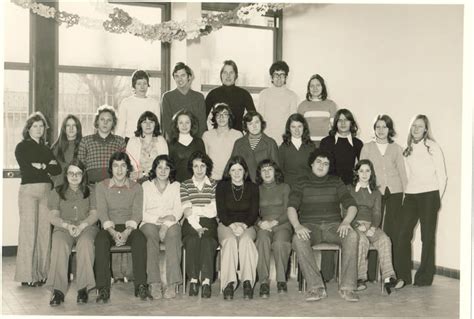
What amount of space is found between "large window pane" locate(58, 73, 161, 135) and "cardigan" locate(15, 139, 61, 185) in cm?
184

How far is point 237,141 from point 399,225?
1.57 m

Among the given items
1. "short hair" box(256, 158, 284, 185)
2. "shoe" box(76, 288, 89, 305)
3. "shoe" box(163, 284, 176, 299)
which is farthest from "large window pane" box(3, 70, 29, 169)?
"short hair" box(256, 158, 284, 185)

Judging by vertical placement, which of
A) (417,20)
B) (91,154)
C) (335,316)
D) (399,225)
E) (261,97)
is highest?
(417,20)

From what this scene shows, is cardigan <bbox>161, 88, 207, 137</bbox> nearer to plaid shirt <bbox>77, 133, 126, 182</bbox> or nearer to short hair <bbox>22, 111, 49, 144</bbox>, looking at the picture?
plaid shirt <bbox>77, 133, 126, 182</bbox>

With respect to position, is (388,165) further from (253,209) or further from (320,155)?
(253,209)

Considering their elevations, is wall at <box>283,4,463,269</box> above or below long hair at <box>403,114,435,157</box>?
above

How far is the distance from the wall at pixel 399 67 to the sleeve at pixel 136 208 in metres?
2.75

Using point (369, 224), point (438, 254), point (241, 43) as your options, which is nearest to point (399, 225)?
point (369, 224)

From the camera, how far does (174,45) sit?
7.16 m

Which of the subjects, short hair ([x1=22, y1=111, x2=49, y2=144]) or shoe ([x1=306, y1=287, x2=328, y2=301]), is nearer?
shoe ([x1=306, y1=287, x2=328, y2=301])

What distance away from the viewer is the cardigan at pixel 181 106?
213 inches

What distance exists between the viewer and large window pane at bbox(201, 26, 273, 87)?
7.35 m

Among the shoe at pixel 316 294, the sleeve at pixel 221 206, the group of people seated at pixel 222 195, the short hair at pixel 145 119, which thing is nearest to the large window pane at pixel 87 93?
the group of people seated at pixel 222 195

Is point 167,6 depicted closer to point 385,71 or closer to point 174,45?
point 174,45
